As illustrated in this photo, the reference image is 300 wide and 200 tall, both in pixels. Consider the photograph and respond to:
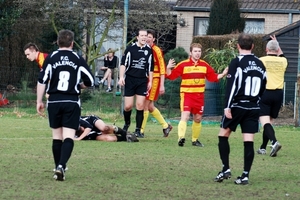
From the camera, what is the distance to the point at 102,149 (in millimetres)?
14758

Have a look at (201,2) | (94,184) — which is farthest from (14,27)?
(94,184)

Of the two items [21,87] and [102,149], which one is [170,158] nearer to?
[102,149]

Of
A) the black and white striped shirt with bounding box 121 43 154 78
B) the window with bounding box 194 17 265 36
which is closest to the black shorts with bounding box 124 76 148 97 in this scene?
the black and white striped shirt with bounding box 121 43 154 78

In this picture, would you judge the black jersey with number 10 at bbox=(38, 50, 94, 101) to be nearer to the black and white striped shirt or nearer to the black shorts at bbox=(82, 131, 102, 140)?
the black shorts at bbox=(82, 131, 102, 140)

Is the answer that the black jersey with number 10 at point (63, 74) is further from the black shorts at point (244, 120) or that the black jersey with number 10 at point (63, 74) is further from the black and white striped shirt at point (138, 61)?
the black and white striped shirt at point (138, 61)

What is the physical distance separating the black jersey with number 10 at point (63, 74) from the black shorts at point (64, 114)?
0.09 metres

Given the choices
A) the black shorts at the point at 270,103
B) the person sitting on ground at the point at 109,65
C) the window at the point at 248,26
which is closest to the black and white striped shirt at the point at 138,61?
the black shorts at the point at 270,103

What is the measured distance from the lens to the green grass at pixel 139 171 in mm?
9891

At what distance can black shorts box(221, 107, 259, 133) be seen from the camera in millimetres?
11039

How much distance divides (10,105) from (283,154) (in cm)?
1363

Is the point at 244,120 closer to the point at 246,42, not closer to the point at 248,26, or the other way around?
the point at 246,42

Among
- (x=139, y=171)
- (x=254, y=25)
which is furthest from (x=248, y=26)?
(x=139, y=171)

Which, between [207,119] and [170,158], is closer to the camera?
[170,158]

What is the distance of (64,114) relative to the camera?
10945mm
